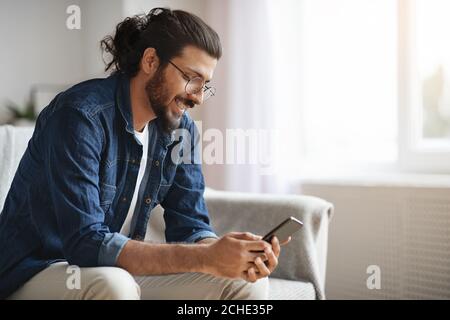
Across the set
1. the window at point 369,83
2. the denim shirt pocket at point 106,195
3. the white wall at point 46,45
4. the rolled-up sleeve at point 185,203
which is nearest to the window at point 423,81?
the window at point 369,83

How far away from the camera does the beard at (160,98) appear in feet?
4.27

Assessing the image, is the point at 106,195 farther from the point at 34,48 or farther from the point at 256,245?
the point at 34,48

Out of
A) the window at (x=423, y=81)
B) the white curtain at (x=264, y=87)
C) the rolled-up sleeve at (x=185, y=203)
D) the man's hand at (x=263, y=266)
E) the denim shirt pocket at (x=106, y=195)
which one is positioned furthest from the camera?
the white curtain at (x=264, y=87)

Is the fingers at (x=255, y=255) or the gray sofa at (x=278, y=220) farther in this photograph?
the gray sofa at (x=278, y=220)

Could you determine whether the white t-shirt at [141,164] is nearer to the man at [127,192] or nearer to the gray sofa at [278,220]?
the man at [127,192]

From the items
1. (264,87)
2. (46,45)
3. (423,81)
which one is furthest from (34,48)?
(423,81)

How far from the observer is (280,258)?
170 cm

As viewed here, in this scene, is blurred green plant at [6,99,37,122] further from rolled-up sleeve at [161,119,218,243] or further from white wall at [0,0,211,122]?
rolled-up sleeve at [161,119,218,243]

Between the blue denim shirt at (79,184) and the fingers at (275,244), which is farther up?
the blue denim shirt at (79,184)

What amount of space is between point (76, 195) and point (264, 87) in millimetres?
1556

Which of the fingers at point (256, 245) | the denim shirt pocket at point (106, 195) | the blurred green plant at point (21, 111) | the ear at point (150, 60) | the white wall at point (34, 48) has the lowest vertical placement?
the fingers at point (256, 245)

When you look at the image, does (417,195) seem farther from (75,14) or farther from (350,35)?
(75,14)

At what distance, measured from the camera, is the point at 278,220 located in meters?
1.71

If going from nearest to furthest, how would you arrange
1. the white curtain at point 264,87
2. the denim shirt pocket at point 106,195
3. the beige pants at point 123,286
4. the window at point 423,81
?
the beige pants at point 123,286 < the denim shirt pocket at point 106,195 < the window at point 423,81 < the white curtain at point 264,87
